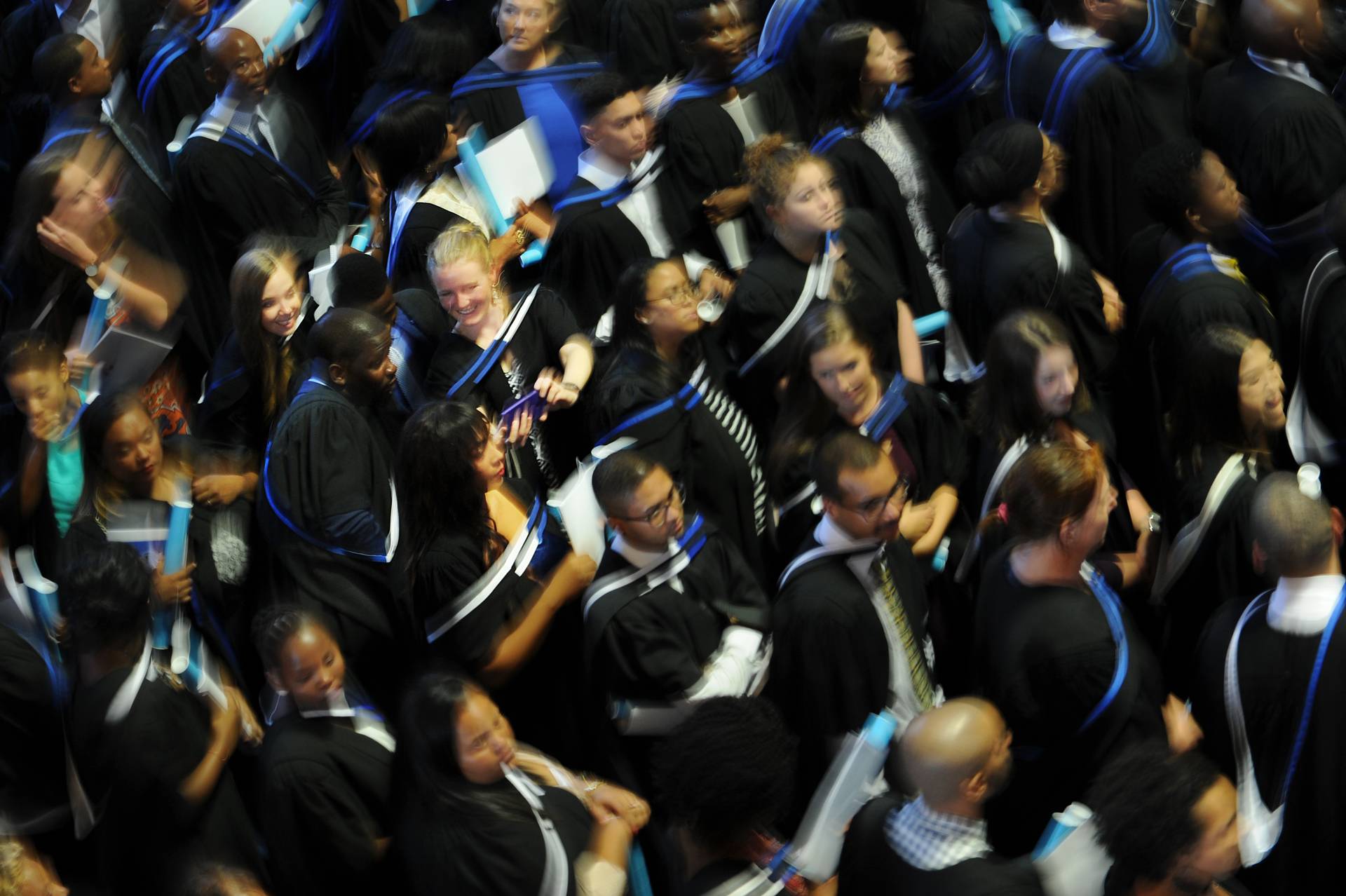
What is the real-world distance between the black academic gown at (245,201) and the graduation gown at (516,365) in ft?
4.39

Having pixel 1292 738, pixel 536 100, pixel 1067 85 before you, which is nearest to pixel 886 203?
pixel 1067 85

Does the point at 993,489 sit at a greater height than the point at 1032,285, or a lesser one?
lesser

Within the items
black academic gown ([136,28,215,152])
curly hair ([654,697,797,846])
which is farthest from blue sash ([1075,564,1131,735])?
black academic gown ([136,28,215,152])

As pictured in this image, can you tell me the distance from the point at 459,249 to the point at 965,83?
109 inches

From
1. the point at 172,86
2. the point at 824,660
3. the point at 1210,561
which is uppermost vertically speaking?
the point at 172,86

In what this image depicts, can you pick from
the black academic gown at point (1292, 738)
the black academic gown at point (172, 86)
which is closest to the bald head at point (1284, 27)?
the black academic gown at point (1292, 738)

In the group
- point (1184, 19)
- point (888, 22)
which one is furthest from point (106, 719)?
point (1184, 19)

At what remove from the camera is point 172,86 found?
25.3 feet

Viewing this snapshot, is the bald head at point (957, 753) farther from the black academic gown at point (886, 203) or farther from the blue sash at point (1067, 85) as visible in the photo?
the blue sash at point (1067, 85)

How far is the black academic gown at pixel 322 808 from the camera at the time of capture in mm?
4109

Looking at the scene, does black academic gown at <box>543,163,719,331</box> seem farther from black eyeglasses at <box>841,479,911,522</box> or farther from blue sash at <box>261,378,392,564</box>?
black eyeglasses at <box>841,479,911,522</box>

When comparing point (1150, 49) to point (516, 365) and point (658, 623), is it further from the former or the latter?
point (658, 623)

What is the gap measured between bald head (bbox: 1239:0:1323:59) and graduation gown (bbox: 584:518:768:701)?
128 inches

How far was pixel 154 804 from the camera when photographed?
427 centimetres
